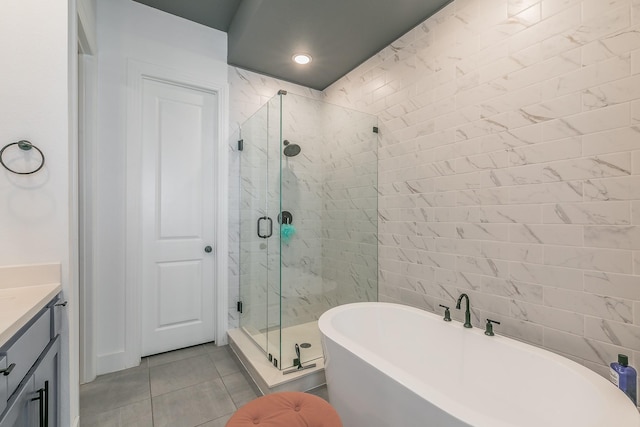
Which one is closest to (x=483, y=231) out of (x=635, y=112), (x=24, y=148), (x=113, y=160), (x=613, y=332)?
(x=613, y=332)

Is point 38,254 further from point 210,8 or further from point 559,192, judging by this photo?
point 559,192

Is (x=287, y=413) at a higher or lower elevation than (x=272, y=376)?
higher

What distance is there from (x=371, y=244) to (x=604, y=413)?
174cm

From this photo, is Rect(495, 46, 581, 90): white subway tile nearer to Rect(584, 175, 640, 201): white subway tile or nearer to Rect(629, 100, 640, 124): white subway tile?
Rect(629, 100, 640, 124): white subway tile

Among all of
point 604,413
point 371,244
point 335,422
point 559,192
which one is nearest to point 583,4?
point 559,192

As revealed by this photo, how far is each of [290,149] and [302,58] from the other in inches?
37.2

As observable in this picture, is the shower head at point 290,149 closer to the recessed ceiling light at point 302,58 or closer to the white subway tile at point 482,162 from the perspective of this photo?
the recessed ceiling light at point 302,58

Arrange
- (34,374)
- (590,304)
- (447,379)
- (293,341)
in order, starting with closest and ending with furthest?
(34,374) < (590,304) < (447,379) < (293,341)

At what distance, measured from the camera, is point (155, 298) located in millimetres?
2504

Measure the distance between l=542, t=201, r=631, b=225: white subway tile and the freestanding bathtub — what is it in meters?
0.65

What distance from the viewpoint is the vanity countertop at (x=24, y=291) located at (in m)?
0.94

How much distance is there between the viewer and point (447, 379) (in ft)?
5.53

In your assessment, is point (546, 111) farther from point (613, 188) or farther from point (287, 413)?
point (287, 413)

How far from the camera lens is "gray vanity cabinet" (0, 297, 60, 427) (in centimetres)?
89
